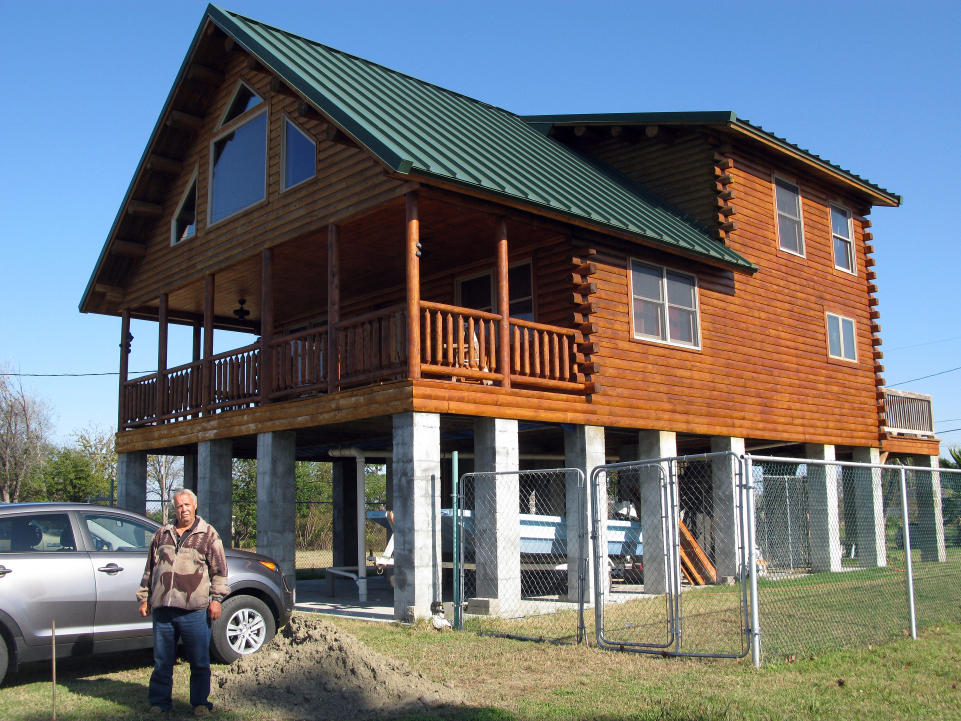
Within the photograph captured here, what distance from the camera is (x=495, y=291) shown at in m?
17.2

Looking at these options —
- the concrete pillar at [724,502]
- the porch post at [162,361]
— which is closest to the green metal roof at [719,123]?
the concrete pillar at [724,502]

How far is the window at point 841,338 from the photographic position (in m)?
20.8

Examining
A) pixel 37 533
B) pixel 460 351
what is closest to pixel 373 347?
pixel 460 351

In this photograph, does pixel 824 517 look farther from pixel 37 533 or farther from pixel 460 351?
pixel 37 533

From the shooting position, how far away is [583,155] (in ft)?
A: 70.1

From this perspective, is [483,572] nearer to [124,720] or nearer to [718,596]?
[718,596]

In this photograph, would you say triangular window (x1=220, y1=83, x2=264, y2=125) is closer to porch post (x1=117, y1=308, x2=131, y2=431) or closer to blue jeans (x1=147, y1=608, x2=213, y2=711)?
porch post (x1=117, y1=308, x2=131, y2=431)

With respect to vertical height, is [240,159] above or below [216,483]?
above

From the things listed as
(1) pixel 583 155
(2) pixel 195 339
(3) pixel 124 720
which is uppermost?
(1) pixel 583 155

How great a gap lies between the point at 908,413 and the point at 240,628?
18967 mm

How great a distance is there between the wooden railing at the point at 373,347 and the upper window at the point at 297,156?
309 cm

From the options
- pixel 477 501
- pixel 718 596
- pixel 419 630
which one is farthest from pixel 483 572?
pixel 718 596

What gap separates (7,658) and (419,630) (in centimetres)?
485

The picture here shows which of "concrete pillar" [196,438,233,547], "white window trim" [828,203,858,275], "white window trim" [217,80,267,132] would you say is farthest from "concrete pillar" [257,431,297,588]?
"white window trim" [828,203,858,275]
